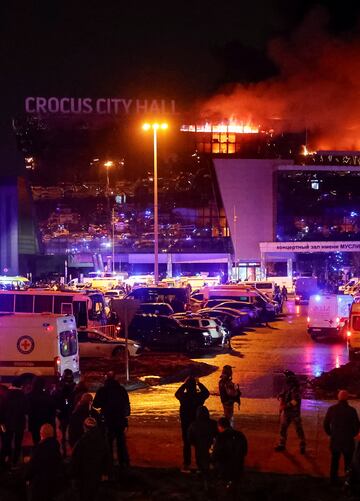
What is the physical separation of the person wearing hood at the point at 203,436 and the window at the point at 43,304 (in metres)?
19.2

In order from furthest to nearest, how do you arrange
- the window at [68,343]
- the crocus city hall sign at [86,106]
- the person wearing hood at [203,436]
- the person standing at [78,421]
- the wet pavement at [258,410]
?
1. the crocus city hall sign at [86,106]
2. the window at [68,343]
3. the wet pavement at [258,410]
4. the person standing at [78,421]
5. the person wearing hood at [203,436]

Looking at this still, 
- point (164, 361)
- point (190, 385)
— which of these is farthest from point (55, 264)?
point (190, 385)

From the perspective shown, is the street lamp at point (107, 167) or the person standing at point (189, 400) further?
the street lamp at point (107, 167)

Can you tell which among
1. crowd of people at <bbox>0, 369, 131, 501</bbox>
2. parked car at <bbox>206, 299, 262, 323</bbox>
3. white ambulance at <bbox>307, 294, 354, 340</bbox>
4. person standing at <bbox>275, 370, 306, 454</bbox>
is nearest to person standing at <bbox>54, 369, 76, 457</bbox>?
crowd of people at <bbox>0, 369, 131, 501</bbox>

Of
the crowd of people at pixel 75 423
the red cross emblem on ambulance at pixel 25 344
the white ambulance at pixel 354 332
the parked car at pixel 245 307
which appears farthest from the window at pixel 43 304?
the crowd of people at pixel 75 423

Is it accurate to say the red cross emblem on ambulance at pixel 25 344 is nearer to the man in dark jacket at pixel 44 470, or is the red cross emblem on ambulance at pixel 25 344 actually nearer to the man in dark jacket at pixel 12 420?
the man in dark jacket at pixel 12 420

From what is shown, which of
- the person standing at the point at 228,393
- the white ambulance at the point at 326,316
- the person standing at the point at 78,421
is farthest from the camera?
the white ambulance at the point at 326,316

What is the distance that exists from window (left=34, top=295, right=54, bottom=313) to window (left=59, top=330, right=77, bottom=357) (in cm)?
1170

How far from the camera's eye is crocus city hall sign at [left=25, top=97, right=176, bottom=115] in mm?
93000

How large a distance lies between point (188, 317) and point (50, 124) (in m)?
76.4

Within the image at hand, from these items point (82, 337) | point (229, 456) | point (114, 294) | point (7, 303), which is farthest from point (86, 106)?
point (229, 456)

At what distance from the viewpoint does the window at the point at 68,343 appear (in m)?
15.5

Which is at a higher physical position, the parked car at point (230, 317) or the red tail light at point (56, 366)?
the red tail light at point (56, 366)

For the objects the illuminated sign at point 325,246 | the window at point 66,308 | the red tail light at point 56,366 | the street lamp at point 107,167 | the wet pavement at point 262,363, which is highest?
the street lamp at point 107,167
